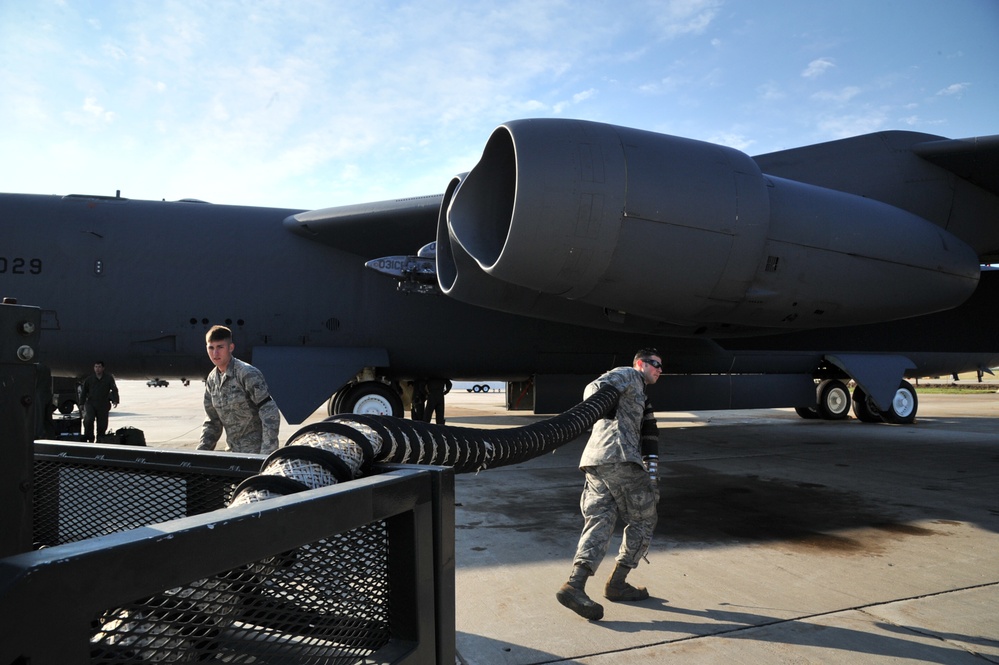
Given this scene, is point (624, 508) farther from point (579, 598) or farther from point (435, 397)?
point (435, 397)

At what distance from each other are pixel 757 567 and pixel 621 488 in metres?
1.31

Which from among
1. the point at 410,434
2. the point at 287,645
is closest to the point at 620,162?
the point at 410,434

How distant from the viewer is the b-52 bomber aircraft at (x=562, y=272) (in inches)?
244

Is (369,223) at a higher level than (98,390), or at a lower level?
higher

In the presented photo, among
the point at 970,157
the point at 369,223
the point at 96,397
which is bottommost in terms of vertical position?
the point at 96,397

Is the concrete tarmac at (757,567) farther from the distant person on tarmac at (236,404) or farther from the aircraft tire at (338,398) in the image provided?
the aircraft tire at (338,398)

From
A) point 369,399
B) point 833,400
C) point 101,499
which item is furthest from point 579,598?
point 833,400

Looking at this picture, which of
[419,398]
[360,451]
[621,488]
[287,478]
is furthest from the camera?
[419,398]

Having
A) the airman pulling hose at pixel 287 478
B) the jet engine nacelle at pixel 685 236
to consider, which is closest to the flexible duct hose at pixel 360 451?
the airman pulling hose at pixel 287 478

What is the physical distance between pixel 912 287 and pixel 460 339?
5.86m

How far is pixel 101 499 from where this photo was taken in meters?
2.18

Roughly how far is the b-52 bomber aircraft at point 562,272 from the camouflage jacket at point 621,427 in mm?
2088

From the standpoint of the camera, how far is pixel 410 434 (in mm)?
1820

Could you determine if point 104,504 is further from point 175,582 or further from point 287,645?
point 175,582
